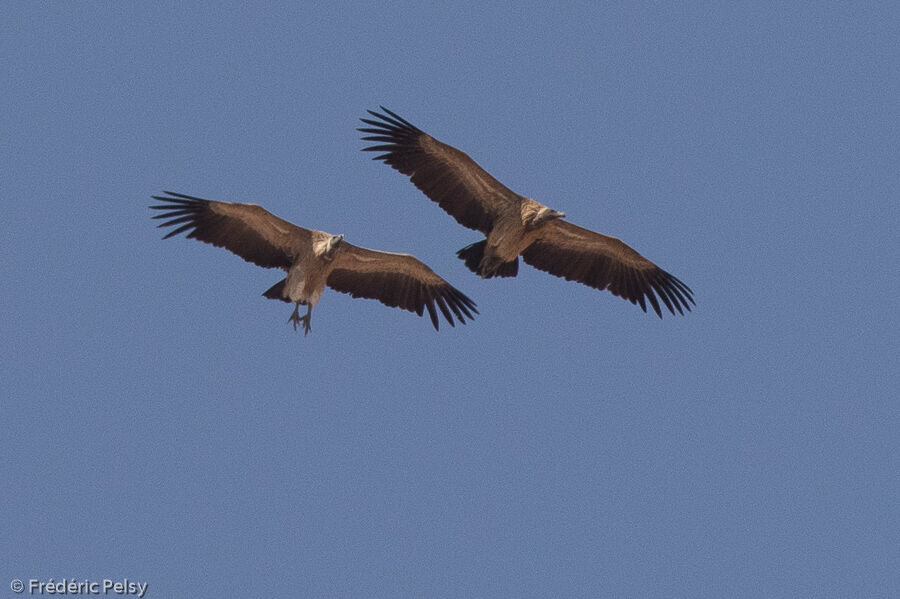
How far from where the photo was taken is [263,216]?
23.5 metres

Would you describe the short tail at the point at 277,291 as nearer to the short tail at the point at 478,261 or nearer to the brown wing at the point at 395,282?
the brown wing at the point at 395,282

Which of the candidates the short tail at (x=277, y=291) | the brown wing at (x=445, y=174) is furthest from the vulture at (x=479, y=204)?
the short tail at (x=277, y=291)

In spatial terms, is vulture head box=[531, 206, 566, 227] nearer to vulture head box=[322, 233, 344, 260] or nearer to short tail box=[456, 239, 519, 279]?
short tail box=[456, 239, 519, 279]

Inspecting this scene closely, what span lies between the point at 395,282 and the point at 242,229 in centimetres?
297

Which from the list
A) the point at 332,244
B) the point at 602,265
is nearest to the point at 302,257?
the point at 332,244

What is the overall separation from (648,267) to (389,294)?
15.7 ft

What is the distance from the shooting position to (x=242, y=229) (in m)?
23.8

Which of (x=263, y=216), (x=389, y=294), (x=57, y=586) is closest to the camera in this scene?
(x=57, y=586)

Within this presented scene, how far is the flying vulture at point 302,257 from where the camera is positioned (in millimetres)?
23516

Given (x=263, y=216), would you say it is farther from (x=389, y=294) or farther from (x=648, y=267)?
(x=648, y=267)

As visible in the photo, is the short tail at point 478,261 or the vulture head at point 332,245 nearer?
the vulture head at point 332,245

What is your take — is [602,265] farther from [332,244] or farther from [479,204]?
[332,244]

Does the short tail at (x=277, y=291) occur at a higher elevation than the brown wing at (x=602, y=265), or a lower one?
lower


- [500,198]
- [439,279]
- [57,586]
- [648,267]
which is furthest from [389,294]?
[57,586]
